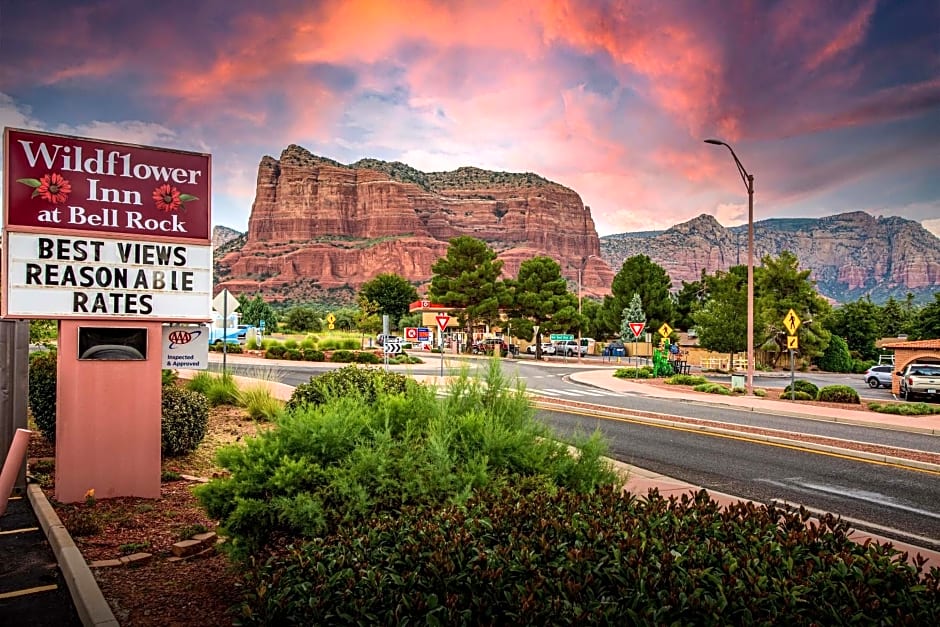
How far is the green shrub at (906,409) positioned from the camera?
67.3ft

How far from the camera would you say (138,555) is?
5.75m

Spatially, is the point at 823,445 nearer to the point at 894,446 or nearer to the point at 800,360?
the point at 894,446

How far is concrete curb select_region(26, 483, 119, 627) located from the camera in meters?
4.44

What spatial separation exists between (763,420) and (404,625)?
17509 millimetres

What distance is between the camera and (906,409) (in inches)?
818

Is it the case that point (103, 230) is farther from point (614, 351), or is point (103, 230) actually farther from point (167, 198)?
point (614, 351)

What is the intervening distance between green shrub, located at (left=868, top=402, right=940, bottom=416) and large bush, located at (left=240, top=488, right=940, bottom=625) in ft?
64.1

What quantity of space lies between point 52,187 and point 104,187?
0.50 meters

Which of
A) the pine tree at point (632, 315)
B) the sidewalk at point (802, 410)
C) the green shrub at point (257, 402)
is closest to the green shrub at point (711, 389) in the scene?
the sidewalk at point (802, 410)

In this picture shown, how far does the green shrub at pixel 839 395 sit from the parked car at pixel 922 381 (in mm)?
3576

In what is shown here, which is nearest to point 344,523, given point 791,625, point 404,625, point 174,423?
point 404,625

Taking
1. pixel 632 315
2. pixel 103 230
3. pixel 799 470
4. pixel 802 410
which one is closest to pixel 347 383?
pixel 103 230

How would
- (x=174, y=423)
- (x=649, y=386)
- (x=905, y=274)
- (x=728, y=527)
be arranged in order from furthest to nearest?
(x=905, y=274) < (x=649, y=386) < (x=174, y=423) < (x=728, y=527)

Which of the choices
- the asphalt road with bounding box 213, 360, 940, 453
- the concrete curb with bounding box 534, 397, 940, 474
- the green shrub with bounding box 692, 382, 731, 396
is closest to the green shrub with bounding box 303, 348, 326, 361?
the asphalt road with bounding box 213, 360, 940, 453
